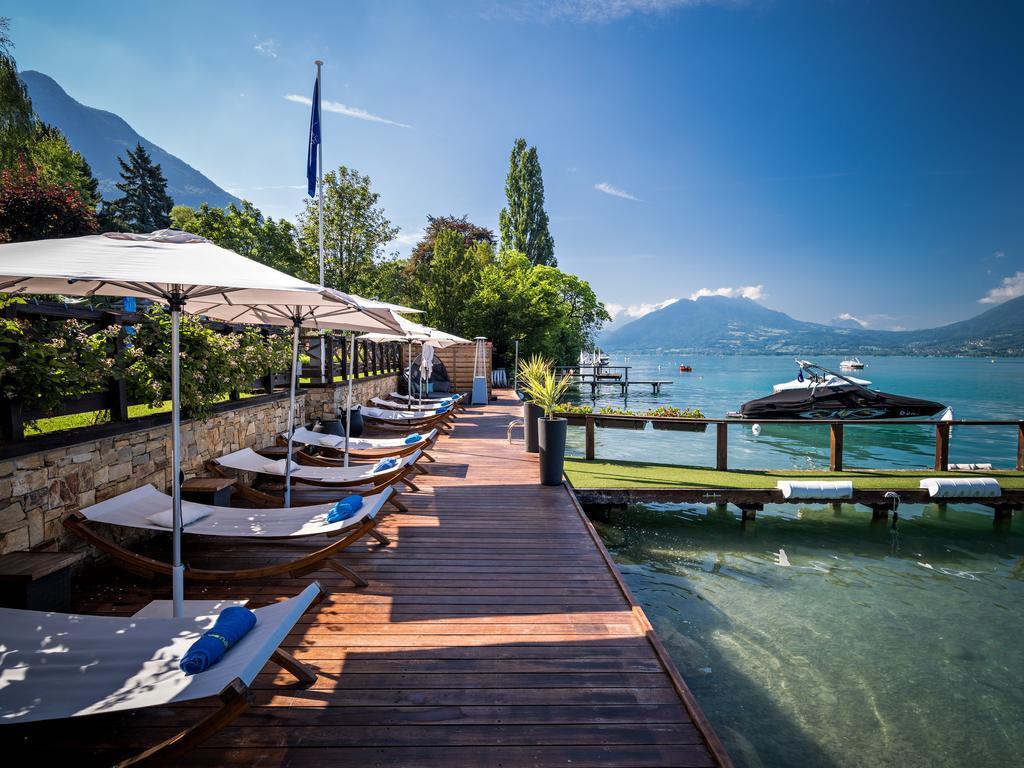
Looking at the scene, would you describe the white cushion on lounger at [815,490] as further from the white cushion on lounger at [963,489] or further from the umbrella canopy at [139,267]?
the umbrella canopy at [139,267]

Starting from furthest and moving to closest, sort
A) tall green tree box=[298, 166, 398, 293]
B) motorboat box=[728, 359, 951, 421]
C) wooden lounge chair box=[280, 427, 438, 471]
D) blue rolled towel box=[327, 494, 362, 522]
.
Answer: motorboat box=[728, 359, 951, 421] < tall green tree box=[298, 166, 398, 293] < wooden lounge chair box=[280, 427, 438, 471] < blue rolled towel box=[327, 494, 362, 522]

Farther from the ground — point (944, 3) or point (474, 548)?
point (944, 3)

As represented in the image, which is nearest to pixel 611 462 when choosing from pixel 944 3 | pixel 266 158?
pixel 266 158

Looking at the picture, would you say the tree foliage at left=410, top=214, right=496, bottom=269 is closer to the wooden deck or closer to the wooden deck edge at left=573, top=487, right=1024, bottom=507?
the wooden deck edge at left=573, top=487, right=1024, bottom=507

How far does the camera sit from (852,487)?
23.0ft

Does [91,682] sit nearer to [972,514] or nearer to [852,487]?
[852,487]

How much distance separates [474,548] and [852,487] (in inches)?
238

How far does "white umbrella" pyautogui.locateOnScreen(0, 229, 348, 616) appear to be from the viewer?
6.58ft

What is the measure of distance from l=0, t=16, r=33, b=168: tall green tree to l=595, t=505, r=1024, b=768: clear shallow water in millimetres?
15741

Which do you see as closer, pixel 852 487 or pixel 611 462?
pixel 852 487

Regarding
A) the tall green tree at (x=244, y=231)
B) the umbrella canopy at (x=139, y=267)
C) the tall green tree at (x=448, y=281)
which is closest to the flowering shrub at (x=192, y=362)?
the umbrella canopy at (x=139, y=267)

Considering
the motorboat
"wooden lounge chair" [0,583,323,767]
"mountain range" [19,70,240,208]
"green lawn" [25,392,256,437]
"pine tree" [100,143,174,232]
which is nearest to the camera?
"wooden lounge chair" [0,583,323,767]

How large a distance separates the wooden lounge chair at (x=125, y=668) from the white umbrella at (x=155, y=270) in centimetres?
38

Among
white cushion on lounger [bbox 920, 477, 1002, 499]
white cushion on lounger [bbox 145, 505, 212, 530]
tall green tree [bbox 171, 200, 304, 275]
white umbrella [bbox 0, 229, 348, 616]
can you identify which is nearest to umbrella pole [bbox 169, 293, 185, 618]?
white umbrella [bbox 0, 229, 348, 616]
